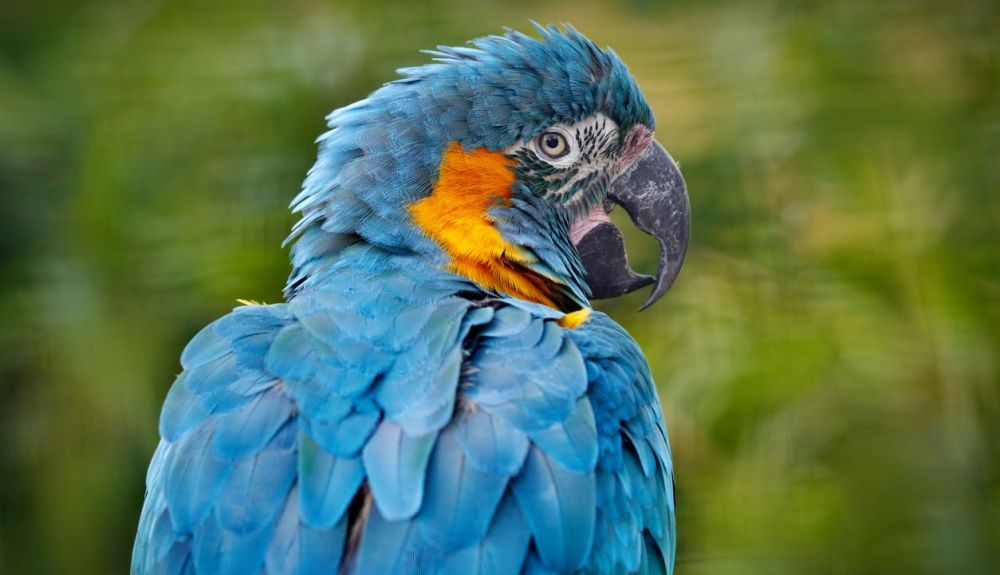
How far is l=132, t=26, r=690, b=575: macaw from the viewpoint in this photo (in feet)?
3.18

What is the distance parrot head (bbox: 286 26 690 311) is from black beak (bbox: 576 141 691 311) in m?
0.05

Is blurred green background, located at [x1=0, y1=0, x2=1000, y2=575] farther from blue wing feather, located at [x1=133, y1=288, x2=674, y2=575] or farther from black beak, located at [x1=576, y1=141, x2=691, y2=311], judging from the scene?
blue wing feather, located at [x1=133, y1=288, x2=674, y2=575]

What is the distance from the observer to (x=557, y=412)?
1.05 m

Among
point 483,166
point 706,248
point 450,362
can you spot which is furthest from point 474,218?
point 706,248

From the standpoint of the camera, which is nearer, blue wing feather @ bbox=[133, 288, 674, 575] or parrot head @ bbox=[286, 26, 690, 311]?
blue wing feather @ bbox=[133, 288, 674, 575]

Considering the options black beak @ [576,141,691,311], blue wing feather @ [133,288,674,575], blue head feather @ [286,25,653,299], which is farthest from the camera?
black beak @ [576,141,691,311]

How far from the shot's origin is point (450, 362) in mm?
1062

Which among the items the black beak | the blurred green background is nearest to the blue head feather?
the black beak

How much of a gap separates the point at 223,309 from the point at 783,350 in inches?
42.2

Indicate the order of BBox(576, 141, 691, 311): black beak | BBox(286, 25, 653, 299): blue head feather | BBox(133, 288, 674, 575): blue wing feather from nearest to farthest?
BBox(133, 288, 674, 575): blue wing feather, BBox(286, 25, 653, 299): blue head feather, BBox(576, 141, 691, 311): black beak

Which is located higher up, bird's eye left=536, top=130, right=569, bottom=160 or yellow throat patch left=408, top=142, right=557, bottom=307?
bird's eye left=536, top=130, right=569, bottom=160

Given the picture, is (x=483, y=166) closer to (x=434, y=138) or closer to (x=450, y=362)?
(x=434, y=138)

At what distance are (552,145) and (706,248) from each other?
891 mm

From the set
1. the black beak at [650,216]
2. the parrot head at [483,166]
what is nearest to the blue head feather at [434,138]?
the parrot head at [483,166]
